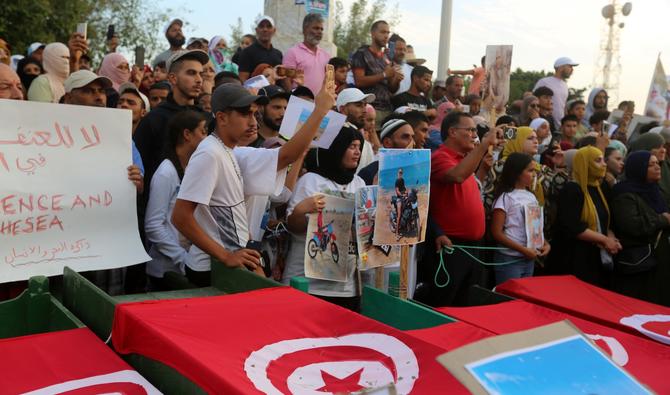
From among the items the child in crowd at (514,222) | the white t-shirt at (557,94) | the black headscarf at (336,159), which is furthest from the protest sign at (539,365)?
the white t-shirt at (557,94)

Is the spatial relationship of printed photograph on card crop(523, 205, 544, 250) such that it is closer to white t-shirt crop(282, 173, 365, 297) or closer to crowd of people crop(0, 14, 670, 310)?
crowd of people crop(0, 14, 670, 310)

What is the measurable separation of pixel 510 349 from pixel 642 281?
17.4 feet

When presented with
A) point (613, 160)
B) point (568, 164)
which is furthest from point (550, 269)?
point (613, 160)

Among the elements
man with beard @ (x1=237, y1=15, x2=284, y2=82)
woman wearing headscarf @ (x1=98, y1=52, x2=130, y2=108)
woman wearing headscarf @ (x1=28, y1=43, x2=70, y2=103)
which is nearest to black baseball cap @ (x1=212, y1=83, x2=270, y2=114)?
woman wearing headscarf @ (x1=28, y1=43, x2=70, y2=103)

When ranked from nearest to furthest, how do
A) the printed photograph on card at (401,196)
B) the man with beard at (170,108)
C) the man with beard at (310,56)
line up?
1. the printed photograph on card at (401,196)
2. the man with beard at (170,108)
3. the man with beard at (310,56)

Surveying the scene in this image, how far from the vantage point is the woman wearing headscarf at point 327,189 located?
4297 millimetres

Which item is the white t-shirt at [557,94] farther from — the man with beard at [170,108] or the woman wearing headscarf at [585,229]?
the man with beard at [170,108]

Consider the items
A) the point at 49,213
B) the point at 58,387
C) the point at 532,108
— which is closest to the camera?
the point at 58,387

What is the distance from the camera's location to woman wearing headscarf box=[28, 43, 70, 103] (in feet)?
19.5

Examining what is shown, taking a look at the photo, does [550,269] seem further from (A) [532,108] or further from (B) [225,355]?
(B) [225,355]

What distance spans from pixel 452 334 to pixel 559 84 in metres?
8.45

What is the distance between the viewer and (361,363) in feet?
8.21

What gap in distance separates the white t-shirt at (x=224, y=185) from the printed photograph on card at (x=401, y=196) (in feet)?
2.61

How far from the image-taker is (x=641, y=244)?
20.5 ft
